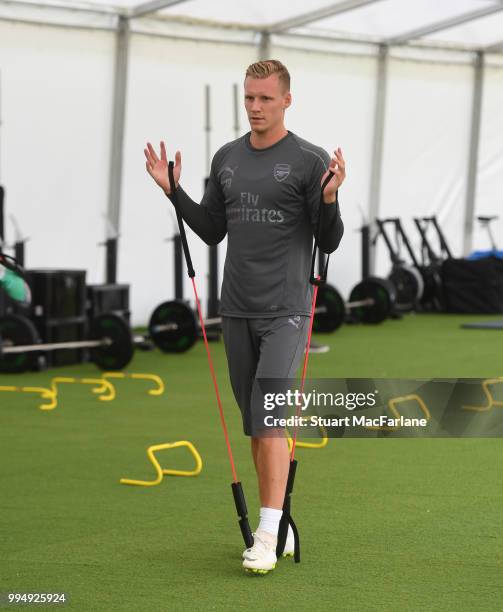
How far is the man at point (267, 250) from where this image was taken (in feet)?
11.3

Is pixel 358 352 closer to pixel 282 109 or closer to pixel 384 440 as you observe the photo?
pixel 384 440

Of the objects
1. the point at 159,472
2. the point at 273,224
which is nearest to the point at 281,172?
the point at 273,224

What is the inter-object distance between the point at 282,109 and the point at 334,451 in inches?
99.7

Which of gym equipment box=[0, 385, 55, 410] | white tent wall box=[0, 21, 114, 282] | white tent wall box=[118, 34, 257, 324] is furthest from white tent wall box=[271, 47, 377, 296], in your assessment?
gym equipment box=[0, 385, 55, 410]

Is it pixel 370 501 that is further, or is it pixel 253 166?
pixel 370 501

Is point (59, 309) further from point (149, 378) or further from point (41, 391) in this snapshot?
point (41, 391)

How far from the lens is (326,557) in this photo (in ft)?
12.1

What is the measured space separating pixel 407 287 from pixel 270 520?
10935mm

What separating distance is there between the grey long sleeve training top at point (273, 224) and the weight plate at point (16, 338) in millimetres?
5230

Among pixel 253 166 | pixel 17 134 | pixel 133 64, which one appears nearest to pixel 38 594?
pixel 253 166

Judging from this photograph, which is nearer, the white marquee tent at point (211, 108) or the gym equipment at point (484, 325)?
the white marquee tent at point (211, 108)

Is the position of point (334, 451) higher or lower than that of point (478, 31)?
lower

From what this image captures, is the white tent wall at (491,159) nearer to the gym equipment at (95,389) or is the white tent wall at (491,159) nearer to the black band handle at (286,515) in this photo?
the gym equipment at (95,389)

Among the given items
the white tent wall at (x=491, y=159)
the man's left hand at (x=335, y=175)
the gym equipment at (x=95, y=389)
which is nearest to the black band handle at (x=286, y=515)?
the man's left hand at (x=335, y=175)
